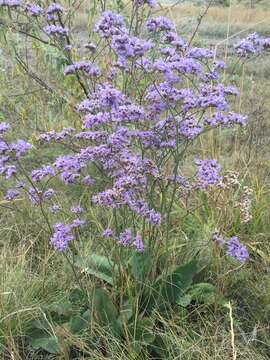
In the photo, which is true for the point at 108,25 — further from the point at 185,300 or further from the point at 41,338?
the point at 41,338

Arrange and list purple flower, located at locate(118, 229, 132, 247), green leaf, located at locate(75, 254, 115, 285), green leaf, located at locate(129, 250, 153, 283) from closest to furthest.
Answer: purple flower, located at locate(118, 229, 132, 247), green leaf, located at locate(129, 250, 153, 283), green leaf, located at locate(75, 254, 115, 285)

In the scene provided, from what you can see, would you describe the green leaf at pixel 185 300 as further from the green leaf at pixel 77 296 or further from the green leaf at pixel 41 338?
the green leaf at pixel 41 338

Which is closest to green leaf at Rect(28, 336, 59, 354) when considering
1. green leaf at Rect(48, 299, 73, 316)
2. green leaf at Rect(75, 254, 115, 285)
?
green leaf at Rect(48, 299, 73, 316)

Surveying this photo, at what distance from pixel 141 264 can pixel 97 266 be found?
10.5 inches

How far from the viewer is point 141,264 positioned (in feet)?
7.90

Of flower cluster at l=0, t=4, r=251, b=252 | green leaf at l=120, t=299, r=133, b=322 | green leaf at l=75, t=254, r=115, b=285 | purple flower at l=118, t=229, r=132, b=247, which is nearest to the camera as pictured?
flower cluster at l=0, t=4, r=251, b=252

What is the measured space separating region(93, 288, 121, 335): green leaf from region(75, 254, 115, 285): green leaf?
0.18m

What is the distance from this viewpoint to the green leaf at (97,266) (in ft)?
8.18

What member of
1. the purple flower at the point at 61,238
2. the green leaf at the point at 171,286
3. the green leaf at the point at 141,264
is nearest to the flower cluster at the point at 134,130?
the purple flower at the point at 61,238

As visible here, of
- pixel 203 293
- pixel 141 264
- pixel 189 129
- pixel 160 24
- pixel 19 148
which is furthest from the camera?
pixel 203 293

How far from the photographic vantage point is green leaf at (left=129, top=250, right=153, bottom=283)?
2.38 metres

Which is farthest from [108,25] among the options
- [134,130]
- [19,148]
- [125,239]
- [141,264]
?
[141,264]

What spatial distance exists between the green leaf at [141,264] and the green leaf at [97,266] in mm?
155

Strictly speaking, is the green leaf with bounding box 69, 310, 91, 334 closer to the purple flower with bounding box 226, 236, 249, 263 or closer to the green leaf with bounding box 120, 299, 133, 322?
the green leaf with bounding box 120, 299, 133, 322
